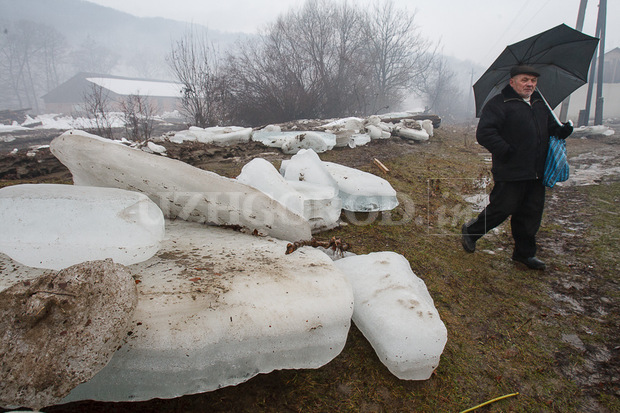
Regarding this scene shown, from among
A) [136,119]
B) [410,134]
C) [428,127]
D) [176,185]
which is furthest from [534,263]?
[136,119]

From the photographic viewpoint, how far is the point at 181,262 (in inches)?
Answer: 57.2

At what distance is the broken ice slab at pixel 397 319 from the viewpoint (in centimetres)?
128

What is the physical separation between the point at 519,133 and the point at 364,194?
4.11 feet

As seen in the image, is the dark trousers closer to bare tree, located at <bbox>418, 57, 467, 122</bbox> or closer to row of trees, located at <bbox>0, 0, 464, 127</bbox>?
row of trees, located at <bbox>0, 0, 464, 127</bbox>

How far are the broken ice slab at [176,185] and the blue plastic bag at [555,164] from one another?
5.76ft

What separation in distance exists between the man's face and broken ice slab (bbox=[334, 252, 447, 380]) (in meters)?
1.56

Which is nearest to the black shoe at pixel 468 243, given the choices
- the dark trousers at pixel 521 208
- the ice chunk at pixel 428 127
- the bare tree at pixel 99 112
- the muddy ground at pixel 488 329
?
the muddy ground at pixel 488 329

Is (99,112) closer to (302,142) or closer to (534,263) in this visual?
(302,142)

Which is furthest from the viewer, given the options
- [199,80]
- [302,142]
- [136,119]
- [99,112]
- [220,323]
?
[199,80]

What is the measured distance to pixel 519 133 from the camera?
85.8 inches

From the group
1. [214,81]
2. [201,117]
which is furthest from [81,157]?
[214,81]

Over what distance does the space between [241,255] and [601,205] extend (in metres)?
4.44

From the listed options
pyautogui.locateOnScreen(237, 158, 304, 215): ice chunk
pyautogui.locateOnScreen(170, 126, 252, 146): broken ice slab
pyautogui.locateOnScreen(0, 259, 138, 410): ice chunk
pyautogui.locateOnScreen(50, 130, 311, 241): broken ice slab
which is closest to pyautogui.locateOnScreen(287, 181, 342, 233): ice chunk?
pyautogui.locateOnScreen(237, 158, 304, 215): ice chunk

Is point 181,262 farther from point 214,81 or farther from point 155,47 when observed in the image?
point 155,47
